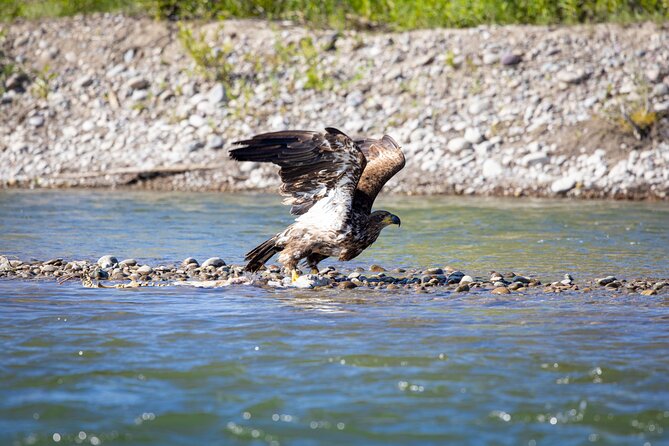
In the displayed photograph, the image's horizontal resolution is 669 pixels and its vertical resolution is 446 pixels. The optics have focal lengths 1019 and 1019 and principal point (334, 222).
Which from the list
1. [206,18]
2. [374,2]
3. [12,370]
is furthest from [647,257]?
[206,18]

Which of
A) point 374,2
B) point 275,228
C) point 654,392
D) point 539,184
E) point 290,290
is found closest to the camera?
point 654,392

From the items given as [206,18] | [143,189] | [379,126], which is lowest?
[143,189]

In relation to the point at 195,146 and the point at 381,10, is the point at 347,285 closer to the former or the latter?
the point at 195,146

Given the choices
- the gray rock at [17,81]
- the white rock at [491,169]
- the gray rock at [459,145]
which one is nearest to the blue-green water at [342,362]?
the white rock at [491,169]

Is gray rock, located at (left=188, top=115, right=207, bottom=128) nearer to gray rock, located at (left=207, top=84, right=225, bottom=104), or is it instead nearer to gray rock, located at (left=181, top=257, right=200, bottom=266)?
gray rock, located at (left=207, top=84, right=225, bottom=104)

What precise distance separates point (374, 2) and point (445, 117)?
12.2ft

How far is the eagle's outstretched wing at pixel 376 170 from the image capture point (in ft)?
27.7

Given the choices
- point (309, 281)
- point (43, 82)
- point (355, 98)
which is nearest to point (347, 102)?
point (355, 98)

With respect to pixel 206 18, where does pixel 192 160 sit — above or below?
below

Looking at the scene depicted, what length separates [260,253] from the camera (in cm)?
834

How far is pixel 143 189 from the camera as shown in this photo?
1524 cm

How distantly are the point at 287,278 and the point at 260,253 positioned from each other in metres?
0.31

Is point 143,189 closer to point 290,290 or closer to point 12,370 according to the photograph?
point 290,290

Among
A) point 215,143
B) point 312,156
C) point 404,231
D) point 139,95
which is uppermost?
point 139,95
